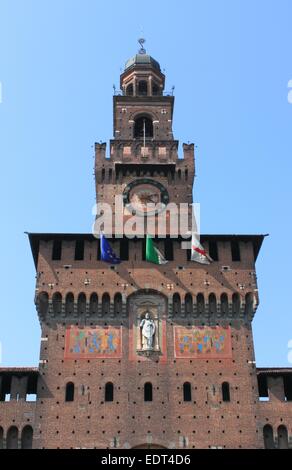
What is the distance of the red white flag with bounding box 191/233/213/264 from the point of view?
33719mm

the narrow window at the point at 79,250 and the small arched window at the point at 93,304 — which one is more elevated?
the narrow window at the point at 79,250

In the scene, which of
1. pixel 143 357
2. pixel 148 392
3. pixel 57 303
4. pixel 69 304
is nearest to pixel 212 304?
pixel 143 357

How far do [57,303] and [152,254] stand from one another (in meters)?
4.99

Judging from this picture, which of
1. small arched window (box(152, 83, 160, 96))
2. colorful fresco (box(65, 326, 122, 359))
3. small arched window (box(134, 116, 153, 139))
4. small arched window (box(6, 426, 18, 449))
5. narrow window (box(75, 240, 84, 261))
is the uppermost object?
small arched window (box(152, 83, 160, 96))

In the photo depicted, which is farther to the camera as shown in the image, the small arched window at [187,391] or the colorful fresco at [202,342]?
the colorful fresco at [202,342]

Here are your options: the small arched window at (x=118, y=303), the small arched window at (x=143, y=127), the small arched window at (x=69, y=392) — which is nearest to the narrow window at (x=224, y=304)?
A: the small arched window at (x=118, y=303)

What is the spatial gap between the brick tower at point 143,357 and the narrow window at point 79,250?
0.05 m

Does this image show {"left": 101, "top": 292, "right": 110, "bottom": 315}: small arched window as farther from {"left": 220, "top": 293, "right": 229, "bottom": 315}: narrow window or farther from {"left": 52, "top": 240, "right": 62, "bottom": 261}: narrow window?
{"left": 220, "top": 293, "right": 229, "bottom": 315}: narrow window

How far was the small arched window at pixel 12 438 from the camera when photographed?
30.2 metres

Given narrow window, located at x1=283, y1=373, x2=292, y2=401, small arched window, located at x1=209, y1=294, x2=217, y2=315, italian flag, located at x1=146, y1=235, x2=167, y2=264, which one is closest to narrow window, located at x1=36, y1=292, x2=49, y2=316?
italian flag, located at x1=146, y1=235, x2=167, y2=264

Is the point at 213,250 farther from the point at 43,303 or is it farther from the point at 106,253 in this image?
the point at 43,303

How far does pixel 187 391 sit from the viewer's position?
31375 mm

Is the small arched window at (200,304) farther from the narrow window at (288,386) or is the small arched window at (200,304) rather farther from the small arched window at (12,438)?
the small arched window at (12,438)

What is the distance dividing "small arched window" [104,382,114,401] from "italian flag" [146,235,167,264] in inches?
240
